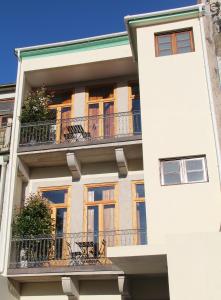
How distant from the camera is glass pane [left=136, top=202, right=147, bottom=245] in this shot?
12329 mm

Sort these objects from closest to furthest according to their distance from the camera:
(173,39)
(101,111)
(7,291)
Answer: (7,291)
(173,39)
(101,111)

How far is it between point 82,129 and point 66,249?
410 centimetres

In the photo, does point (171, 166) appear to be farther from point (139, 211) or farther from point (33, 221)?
point (33, 221)

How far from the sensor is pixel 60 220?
13.5 m

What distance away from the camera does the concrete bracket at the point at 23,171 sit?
44.9 feet

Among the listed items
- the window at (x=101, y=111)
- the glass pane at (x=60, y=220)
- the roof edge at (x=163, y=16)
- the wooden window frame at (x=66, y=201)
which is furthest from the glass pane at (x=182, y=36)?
the glass pane at (x=60, y=220)

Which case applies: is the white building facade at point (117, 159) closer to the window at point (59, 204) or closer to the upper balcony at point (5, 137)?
the window at point (59, 204)

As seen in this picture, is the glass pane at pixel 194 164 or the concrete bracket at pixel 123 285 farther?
the concrete bracket at pixel 123 285

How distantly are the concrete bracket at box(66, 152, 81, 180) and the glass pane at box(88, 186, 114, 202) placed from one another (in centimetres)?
66

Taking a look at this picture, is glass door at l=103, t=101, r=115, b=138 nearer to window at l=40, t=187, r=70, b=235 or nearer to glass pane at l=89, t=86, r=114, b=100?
glass pane at l=89, t=86, r=114, b=100

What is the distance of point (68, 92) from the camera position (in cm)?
1572

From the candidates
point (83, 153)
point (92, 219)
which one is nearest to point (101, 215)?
point (92, 219)

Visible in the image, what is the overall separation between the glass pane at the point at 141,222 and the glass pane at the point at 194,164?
2472 millimetres

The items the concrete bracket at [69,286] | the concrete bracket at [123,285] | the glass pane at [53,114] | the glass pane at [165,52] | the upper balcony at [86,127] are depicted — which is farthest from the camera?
the glass pane at [53,114]
